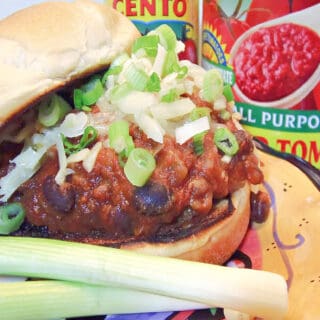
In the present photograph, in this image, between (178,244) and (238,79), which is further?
(238,79)

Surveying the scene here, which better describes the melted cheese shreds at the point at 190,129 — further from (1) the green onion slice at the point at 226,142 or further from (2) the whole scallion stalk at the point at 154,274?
(2) the whole scallion stalk at the point at 154,274

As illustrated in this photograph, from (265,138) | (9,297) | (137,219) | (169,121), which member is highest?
(169,121)

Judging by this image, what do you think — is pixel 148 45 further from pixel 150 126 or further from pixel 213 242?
pixel 213 242

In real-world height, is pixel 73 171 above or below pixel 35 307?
above

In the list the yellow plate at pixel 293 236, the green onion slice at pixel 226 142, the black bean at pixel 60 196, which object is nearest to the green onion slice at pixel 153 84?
the green onion slice at pixel 226 142

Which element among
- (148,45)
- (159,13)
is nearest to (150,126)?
(148,45)

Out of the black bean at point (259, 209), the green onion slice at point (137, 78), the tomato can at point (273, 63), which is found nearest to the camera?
the green onion slice at point (137, 78)

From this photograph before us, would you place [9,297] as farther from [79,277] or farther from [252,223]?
[252,223]

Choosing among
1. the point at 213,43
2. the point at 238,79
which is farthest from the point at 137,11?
the point at 238,79
